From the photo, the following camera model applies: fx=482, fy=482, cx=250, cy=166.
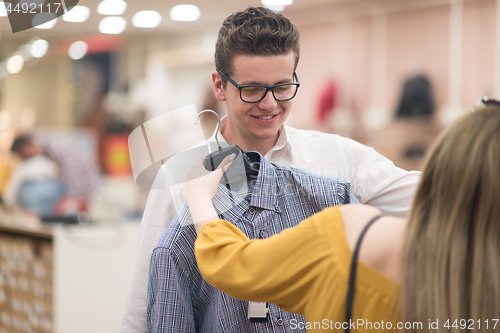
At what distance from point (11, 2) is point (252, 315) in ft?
2.94

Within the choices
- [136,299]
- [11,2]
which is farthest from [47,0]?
[136,299]

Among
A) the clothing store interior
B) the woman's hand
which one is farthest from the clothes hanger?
the clothing store interior

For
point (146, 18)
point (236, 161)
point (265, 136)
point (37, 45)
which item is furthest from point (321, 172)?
point (37, 45)

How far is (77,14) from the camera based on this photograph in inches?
55.0

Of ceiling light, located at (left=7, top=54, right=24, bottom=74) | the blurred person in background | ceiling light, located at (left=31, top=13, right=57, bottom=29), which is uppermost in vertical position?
ceiling light, located at (left=7, top=54, right=24, bottom=74)

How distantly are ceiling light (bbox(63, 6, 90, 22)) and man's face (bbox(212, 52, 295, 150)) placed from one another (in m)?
0.44

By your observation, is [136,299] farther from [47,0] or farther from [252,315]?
[47,0]

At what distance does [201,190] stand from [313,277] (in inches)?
11.2

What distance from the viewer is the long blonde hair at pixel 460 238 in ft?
2.12

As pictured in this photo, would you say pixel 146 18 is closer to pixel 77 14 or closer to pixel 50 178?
pixel 77 14

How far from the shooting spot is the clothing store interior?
1.62 m

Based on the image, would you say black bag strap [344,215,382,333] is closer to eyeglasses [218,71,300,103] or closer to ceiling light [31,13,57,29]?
eyeglasses [218,71,300,103]

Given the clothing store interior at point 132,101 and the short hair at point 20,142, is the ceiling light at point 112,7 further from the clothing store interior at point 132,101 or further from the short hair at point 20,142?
the short hair at point 20,142

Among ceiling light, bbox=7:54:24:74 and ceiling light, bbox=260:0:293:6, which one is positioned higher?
ceiling light, bbox=7:54:24:74
